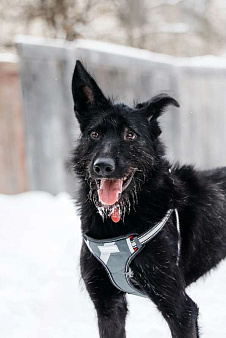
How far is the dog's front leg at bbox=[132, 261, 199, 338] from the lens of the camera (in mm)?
2633

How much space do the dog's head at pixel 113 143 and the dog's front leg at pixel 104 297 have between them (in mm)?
371

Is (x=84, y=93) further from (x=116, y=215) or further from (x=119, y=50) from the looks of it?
(x=119, y=50)

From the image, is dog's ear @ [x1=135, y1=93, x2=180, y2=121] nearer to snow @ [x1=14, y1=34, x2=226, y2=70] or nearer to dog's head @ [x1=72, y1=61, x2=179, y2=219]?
dog's head @ [x1=72, y1=61, x2=179, y2=219]

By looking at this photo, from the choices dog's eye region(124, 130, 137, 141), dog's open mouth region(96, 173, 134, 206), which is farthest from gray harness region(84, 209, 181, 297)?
dog's eye region(124, 130, 137, 141)

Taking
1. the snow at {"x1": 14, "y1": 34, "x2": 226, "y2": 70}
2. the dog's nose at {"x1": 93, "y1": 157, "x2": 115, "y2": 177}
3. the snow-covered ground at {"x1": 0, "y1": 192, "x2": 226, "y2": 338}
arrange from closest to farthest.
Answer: the dog's nose at {"x1": 93, "y1": 157, "x2": 115, "y2": 177}, the snow-covered ground at {"x1": 0, "y1": 192, "x2": 226, "y2": 338}, the snow at {"x1": 14, "y1": 34, "x2": 226, "y2": 70}

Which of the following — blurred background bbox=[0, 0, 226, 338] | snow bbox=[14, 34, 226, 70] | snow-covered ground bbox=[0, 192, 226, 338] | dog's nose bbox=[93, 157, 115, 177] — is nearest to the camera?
dog's nose bbox=[93, 157, 115, 177]

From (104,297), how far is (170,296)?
438 mm

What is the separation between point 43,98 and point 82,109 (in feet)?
12.5

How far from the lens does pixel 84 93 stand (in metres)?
2.94

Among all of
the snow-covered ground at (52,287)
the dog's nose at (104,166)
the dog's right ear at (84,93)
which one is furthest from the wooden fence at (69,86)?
the dog's nose at (104,166)

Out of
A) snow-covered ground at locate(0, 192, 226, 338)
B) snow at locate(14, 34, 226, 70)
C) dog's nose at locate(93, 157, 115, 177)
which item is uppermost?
snow at locate(14, 34, 226, 70)

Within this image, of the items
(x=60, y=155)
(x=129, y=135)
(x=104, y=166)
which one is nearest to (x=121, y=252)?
(x=104, y=166)

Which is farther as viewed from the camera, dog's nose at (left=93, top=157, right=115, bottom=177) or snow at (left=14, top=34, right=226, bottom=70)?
snow at (left=14, top=34, right=226, bottom=70)

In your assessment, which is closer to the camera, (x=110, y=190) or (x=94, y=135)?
(x=110, y=190)
